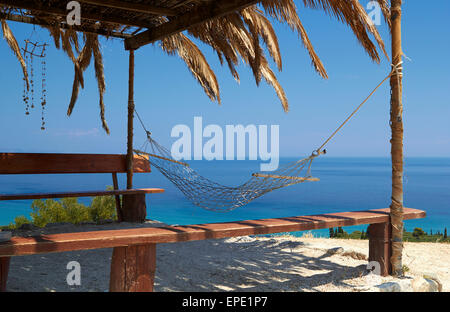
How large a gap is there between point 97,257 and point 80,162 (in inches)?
60.5

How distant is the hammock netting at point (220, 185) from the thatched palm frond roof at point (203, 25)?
83 centimetres

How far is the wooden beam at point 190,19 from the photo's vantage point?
2857 mm

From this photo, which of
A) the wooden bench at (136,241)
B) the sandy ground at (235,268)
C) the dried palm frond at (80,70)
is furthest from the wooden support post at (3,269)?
the dried palm frond at (80,70)

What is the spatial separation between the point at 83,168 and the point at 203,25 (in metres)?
1.90

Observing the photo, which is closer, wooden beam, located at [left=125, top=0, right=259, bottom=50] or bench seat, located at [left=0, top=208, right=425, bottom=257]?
bench seat, located at [left=0, top=208, right=425, bottom=257]

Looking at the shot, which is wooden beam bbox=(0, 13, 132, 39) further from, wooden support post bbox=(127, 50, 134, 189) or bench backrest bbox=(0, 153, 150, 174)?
bench backrest bbox=(0, 153, 150, 174)

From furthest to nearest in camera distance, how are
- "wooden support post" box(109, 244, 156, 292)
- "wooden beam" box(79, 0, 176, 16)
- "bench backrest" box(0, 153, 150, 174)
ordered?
"bench backrest" box(0, 153, 150, 174), "wooden beam" box(79, 0, 176, 16), "wooden support post" box(109, 244, 156, 292)

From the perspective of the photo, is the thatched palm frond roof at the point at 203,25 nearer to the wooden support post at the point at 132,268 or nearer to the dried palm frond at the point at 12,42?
the dried palm frond at the point at 12,42

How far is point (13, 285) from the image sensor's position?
2.25 m

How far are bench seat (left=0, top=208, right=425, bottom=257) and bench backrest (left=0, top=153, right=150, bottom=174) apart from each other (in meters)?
2.32

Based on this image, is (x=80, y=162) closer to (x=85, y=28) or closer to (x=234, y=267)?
(x=85, y=28)

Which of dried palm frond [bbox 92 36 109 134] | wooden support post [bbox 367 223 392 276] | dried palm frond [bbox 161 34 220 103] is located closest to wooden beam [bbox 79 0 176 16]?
dried palm frond [bbox 161 34 220 103]

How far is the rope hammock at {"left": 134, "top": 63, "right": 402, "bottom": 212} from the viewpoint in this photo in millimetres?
2873

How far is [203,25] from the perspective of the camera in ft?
12.3
